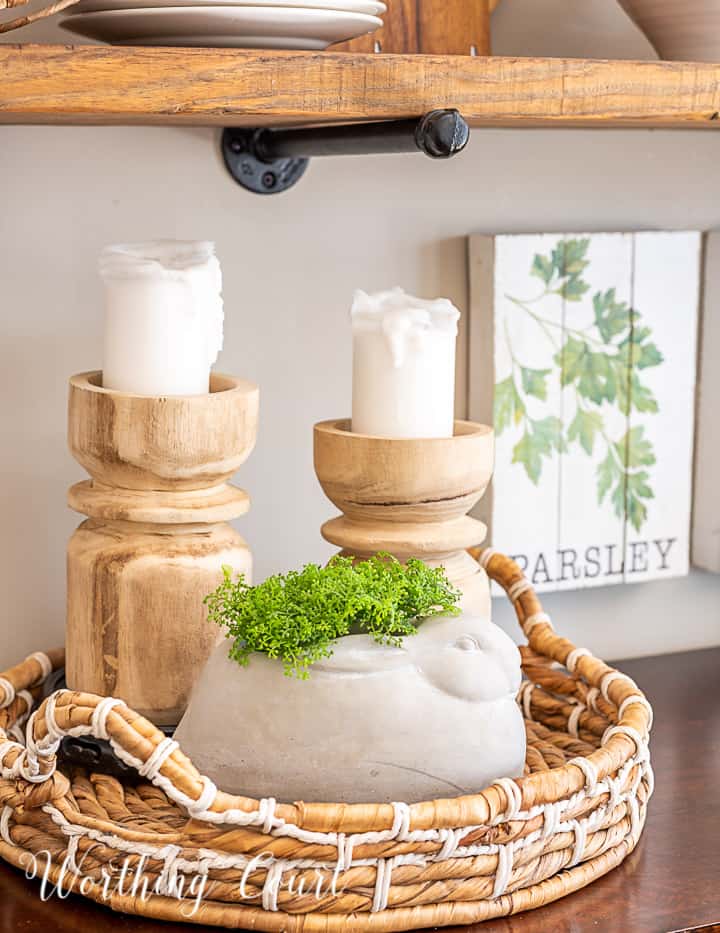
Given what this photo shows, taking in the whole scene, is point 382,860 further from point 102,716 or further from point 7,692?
point 7,692

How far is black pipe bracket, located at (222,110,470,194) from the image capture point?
0.67 m

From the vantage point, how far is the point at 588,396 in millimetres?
1056

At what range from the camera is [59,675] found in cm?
85

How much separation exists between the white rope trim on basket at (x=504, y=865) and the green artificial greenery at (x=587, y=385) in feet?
1.43

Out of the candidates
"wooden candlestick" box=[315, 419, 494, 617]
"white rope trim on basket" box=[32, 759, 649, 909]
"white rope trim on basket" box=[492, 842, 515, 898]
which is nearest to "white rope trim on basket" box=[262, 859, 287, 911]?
"white rope trim on basket" box=[32, 759, 649, 909]

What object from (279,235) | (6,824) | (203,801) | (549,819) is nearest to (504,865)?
(549,819)

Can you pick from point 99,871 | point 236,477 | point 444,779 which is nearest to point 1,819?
point 99,871

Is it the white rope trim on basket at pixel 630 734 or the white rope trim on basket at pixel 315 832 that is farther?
the white rope trim on basket at pixel 630 734

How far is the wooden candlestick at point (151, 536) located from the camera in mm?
735

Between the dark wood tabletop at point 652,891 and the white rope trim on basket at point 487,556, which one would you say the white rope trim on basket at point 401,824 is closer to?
the dark wood tabletop at point 652,891

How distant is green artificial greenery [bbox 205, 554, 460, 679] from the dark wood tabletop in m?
0.14

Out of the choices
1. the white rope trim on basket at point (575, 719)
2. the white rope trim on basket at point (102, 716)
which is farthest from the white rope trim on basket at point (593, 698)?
the white rope trim on basket at point (102, 716)

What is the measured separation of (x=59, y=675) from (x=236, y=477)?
21 centimetres

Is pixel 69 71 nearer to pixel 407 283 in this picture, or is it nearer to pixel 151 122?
pixel 151 122
